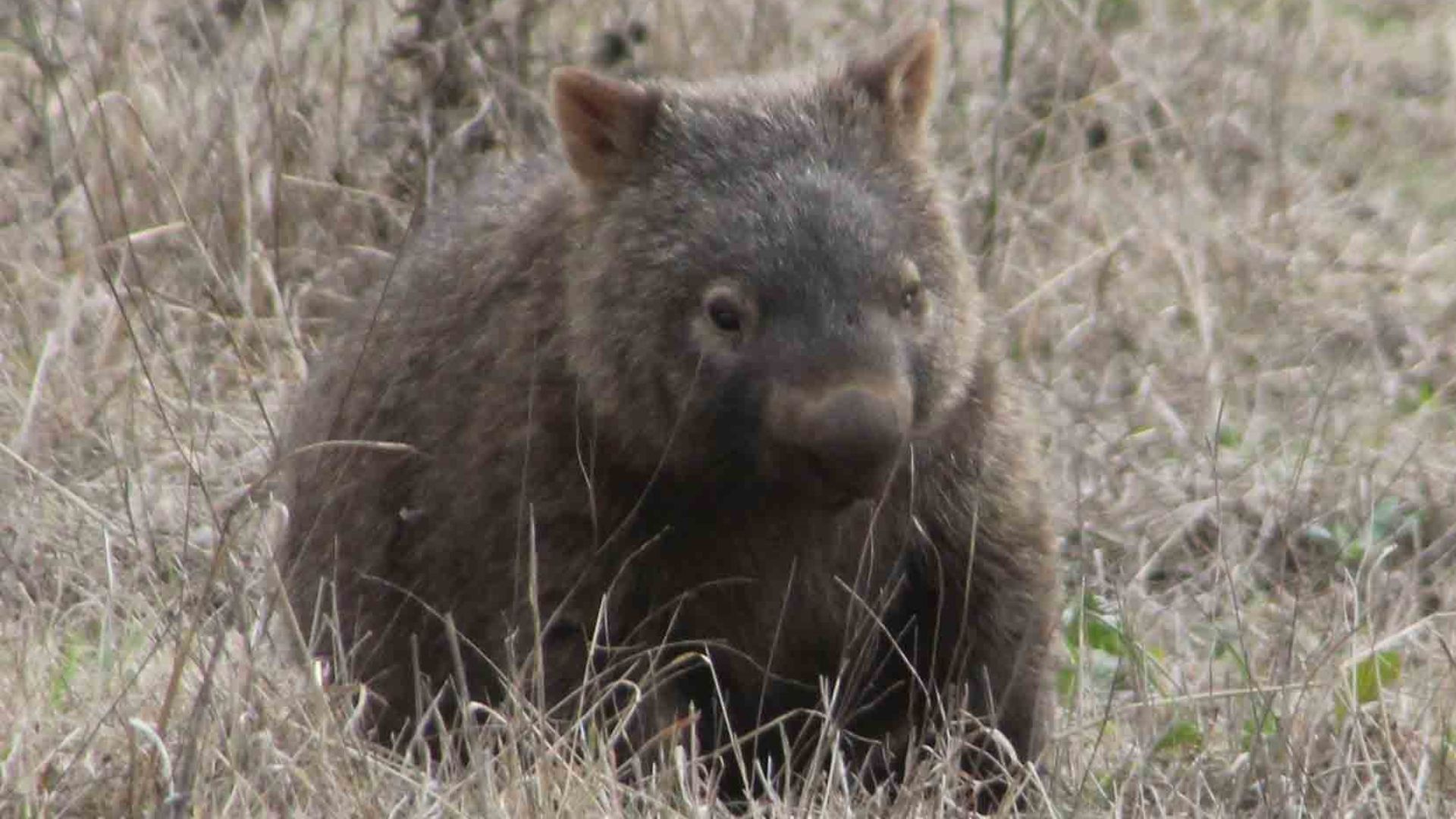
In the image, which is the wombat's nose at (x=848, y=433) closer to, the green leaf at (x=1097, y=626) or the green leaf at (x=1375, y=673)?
the green leaf at (x=1375, y=673)

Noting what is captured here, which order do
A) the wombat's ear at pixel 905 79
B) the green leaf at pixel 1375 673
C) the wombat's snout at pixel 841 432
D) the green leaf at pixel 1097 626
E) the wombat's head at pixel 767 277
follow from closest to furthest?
the wombat's snout at pixel 841 432, the wombat's head at pixel 767 277, the wombat's ear at pixel 905 79, the green leaf at pixel 1375 673, the green leaf at pixel 1097 626

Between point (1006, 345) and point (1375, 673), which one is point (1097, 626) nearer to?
point (1006, 345)

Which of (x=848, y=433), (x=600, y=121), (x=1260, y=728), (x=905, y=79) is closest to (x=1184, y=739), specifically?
(x=1260, y=728)

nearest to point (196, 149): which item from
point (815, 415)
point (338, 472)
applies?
point (338, 472)

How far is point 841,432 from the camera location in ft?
13.7

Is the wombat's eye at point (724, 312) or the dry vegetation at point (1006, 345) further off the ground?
the wombat's eye at point (724, 312)

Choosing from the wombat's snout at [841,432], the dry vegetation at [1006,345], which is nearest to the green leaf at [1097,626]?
the dry vegetation at [1006,345]

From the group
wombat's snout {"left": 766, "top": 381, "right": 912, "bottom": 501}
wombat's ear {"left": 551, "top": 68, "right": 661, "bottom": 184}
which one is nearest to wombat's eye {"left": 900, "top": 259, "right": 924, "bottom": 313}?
wombat's snout {"left": 766, "top": 381, "right": 912, "bottom": 501}

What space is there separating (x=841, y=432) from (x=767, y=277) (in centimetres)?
37

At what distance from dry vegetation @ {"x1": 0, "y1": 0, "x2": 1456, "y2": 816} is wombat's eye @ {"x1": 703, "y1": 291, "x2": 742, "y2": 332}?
→ 72cm

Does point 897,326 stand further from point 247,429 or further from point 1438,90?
point 1438,90

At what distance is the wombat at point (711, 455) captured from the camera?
14.6ft

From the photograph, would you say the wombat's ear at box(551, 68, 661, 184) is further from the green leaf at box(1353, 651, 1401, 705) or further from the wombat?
the green leaf at box(1353, 651, 1401, 705)

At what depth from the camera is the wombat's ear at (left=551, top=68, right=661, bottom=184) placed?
475 centimetres
